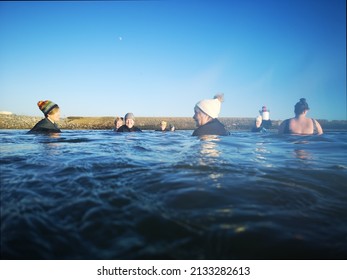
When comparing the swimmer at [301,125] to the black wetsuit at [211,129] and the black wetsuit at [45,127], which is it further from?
the black wetsuit at [45,127]

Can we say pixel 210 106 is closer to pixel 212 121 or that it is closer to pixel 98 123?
pixel 212 121

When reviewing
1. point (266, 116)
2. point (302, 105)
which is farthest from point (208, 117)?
point (266, 116)

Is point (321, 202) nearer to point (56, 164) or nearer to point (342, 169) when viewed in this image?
point (342, 169)

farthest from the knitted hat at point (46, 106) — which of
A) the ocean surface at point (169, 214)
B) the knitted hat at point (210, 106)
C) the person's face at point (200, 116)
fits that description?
the ocean surface at point (169, 214)

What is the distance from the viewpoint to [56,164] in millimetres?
3807

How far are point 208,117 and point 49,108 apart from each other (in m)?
7.02

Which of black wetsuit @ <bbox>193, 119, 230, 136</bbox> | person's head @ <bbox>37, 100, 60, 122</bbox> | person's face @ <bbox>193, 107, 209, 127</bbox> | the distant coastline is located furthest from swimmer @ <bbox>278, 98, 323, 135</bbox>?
the distant coastline

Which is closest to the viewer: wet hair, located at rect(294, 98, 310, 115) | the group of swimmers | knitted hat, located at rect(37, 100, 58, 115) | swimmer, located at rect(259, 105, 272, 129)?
the group of swimmers

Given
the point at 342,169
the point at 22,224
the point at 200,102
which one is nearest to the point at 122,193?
the point at 22,224

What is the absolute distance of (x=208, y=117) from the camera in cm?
897

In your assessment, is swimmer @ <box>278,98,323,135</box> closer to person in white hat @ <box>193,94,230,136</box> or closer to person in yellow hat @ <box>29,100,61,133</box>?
person in white hat @ <box>193,94,230,136</box>

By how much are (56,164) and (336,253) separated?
12.6 feet

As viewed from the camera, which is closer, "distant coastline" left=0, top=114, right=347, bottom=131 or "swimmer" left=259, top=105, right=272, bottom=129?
"swimmer" left=259, top=105, right=272, bottom=129

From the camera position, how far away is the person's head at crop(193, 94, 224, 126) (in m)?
8.75
